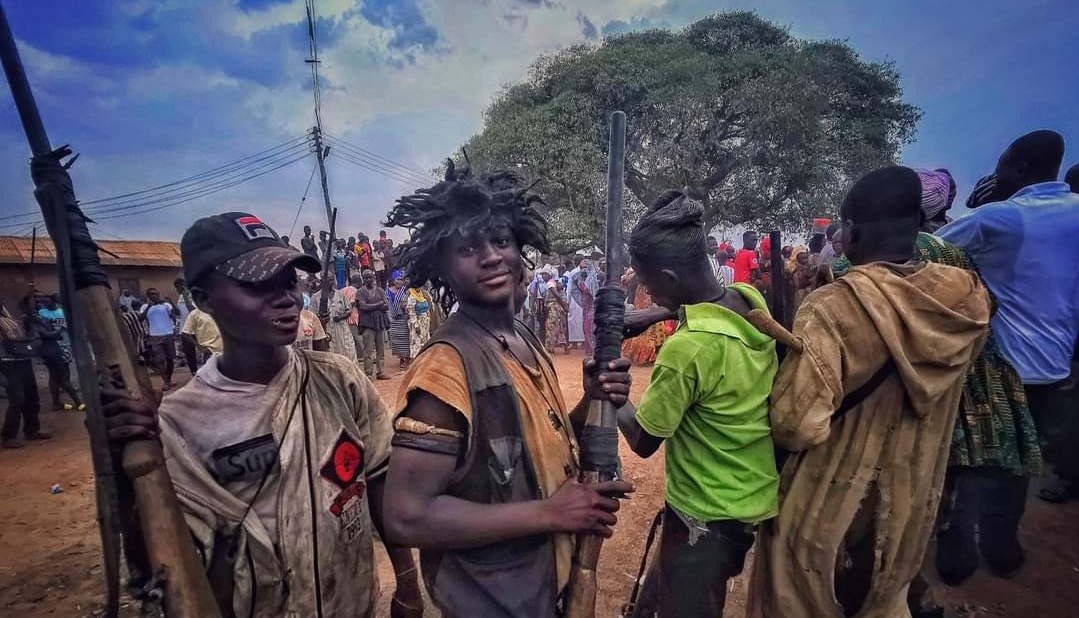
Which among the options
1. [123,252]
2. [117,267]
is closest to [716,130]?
[117,267]

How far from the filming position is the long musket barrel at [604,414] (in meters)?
1.48

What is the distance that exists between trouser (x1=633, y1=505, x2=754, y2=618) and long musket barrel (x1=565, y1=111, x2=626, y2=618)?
0.64 m

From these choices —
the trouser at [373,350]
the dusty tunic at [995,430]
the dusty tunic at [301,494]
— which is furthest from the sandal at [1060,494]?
the trouser at [373,350]

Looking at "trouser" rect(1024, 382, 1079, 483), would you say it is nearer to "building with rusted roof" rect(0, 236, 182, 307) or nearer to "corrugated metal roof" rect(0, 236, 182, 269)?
"building with rusted roof" rect(0, 236, 182, 307)

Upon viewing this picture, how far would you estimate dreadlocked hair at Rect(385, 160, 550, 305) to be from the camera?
5.13 feet

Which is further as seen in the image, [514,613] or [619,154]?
[619,154]

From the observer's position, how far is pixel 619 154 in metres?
1.90

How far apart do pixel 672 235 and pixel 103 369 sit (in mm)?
1869

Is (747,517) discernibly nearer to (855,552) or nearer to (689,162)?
(855,552)

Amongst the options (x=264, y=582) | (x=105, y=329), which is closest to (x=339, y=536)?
(x=264, y=582)

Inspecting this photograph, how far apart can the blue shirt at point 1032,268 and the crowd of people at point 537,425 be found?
0.70 meters

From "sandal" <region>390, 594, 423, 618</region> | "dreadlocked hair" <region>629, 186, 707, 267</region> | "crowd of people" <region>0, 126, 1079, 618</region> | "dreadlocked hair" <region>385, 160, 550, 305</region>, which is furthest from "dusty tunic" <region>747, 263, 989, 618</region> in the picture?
"sandal" <region>390, 594, 423, 618</region>

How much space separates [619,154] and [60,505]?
23.2 feet

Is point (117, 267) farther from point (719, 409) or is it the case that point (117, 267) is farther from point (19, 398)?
point (719, 409)
